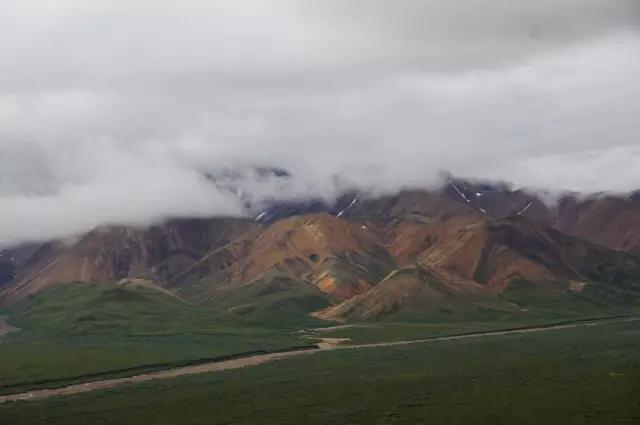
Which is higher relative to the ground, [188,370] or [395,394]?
[188,370]

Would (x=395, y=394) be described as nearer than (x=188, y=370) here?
Yes

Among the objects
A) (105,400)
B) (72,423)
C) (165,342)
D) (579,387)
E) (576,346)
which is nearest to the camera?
(72,423)

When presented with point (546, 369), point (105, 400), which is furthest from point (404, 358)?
point (105, 400)

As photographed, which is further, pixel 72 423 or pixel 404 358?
pixel 404 358

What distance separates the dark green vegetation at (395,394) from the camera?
93.7 metres

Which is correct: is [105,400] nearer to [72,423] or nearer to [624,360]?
[72,423]

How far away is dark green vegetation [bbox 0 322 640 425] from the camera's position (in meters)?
93.7

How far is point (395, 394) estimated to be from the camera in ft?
359

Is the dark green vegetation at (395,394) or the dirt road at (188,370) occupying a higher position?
the dirt road at (188,370)

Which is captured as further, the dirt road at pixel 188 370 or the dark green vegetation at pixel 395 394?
the dirt road at pixel 188 370

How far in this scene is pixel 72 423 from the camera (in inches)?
3900

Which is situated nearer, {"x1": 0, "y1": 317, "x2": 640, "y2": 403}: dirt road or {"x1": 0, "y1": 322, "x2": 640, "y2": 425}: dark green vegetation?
{"x1": 0, "y1": 322, "x2": 640, "y2": 425}: dark green vegetation

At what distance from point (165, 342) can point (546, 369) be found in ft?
342

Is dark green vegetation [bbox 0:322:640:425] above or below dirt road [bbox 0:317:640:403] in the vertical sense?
below
